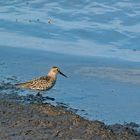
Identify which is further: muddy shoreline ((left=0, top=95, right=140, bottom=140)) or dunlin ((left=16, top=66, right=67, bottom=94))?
dunlin ((left=16, top=66, right=67, bottom=94))

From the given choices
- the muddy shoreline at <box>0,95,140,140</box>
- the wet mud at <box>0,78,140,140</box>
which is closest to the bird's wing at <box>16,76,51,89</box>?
the wet mud at <box>0,78,140,140</box>

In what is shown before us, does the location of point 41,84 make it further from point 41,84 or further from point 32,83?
point 32,83

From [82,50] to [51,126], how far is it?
6.60 meters

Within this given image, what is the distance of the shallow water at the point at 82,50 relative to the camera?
12.5 meters

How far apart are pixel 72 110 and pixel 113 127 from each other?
1.20m

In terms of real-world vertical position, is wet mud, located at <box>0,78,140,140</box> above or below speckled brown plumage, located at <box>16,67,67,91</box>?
below

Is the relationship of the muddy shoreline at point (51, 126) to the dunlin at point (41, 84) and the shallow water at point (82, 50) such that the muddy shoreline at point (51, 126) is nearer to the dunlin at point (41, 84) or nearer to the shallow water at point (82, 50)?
the shallow water at point (82, 50)

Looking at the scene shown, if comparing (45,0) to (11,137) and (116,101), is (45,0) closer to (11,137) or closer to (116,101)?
(116,101)

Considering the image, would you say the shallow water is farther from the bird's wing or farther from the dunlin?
the bird's wing

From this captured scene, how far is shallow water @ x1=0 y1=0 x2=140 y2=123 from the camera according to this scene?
12508mm

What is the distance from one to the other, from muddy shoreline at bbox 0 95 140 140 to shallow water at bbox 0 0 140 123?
0.79m

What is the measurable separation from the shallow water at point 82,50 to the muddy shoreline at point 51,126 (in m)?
0.79

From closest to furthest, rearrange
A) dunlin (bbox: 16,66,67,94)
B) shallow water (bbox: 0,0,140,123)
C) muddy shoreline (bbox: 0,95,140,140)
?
1. muddy shoreline (bbox: 0,95,140,140)
2. dunlin (bbox: 16,66,67,94)
3. shallow water (bbox: 0,0,140,123)

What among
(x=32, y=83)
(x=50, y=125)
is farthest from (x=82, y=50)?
(x=50, y=125)
